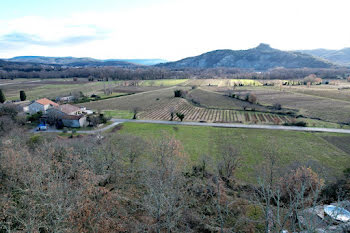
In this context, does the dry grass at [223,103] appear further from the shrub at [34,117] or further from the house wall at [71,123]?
the shrub at [34,117]

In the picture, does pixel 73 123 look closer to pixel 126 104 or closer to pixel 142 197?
pixel 126 104

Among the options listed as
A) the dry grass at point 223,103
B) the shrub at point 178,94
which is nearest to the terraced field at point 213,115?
the dry grass at point 223,103

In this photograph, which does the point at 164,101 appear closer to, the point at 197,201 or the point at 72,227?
the point at 197,201

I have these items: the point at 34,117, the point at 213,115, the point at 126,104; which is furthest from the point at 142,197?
the point at 126,104

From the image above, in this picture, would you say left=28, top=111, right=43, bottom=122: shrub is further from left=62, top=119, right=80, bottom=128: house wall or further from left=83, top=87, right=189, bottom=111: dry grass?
left=83, top=87, right=189, bottom=111: dry grass

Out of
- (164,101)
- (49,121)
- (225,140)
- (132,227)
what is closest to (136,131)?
(225,140)

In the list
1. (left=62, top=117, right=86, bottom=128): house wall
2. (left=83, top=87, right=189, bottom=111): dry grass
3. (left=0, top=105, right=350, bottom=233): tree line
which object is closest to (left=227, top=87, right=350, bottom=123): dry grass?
(left=0, top=105, right=350, bottom=233): tree line
